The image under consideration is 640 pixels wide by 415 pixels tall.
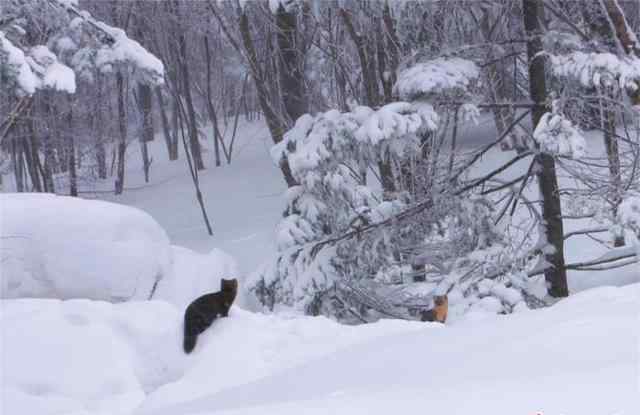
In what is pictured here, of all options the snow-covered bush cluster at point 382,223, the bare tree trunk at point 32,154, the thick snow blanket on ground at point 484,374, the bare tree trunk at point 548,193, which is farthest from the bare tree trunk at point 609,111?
the bare tree trunk at point 32,154

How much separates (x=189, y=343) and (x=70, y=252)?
14.3ft

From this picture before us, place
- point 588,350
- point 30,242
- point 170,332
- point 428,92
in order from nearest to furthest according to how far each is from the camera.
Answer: point 588,350 → point 170,332 → point 428,92 → point 30,242

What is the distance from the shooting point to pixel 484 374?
2.63 meters

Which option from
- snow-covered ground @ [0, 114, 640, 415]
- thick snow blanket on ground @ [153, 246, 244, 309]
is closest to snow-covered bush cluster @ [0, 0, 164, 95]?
snow-covered ground @ [0, 114, 640, 415]

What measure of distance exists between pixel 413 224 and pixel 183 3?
44.7 ft

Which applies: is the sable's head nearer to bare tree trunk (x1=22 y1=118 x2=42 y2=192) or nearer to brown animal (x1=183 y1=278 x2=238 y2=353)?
brown animal (x1=183 y1=278 x2=238 y2=353)

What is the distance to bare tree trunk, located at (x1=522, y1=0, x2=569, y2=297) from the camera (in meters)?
7.96

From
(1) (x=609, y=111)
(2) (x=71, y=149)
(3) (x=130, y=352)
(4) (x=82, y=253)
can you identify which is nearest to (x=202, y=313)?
(3) (x=130, y=352)

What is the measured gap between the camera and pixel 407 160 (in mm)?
8703

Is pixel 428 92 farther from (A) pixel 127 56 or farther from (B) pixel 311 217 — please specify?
(A) pixel 127 56

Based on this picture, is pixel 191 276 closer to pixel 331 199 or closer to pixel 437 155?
pixel 331 199

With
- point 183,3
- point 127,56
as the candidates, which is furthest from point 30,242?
point 183,3

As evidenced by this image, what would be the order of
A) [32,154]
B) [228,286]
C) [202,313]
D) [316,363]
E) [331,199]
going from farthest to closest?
1. [32,154]
2. [331,199]
3. [228,286]
4. [202,313]
5. [316,363]

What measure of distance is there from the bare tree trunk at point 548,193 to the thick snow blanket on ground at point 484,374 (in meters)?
3.87
